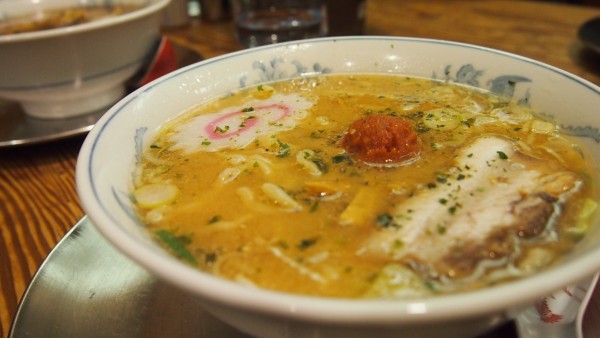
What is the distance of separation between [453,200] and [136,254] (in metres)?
0.74

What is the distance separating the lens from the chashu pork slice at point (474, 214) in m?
1.04

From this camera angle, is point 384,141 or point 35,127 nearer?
point 384,141

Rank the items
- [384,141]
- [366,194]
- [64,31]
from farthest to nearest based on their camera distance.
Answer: [64,31] < [384,141] < [366,194]

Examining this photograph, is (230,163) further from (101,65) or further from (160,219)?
(101,65)

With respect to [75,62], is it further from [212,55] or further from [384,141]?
[384,141]

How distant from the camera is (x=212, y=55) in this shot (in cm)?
326

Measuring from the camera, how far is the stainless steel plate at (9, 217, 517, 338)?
1.25 metres

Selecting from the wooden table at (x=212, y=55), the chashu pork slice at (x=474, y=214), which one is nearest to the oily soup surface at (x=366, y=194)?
the chashu pork slice at (x=474, y=214)

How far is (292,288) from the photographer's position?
969 mm

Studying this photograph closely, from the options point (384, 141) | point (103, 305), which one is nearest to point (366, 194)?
point (384, 141)

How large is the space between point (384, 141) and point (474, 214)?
340mm

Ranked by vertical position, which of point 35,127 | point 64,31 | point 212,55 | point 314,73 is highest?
point 64,31

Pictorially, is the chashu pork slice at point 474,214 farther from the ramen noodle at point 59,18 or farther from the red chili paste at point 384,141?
the ramen noodle at point 59,18

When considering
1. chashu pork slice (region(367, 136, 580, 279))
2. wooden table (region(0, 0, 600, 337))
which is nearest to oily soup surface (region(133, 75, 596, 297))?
chashu pork slice (region(367, 136, 580, 279))
